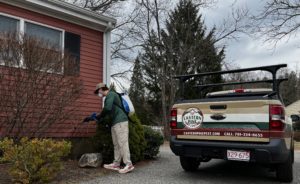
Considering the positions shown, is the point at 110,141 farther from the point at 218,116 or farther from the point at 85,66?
the point at 85,66

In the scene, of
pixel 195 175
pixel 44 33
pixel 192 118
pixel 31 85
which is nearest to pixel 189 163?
pixel 195 175

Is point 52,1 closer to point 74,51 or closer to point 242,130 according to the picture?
point 74,51

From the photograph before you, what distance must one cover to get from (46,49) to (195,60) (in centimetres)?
1932

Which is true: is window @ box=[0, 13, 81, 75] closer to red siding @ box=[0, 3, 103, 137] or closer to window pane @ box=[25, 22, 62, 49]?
window pane @ box=[25, 22, 62, 49]

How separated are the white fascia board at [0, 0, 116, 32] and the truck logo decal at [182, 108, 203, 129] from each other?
4.82 m

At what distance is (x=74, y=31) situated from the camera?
10.1 m

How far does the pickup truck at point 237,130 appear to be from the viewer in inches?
225

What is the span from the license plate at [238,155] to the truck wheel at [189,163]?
1523 millimetres

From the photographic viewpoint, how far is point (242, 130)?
595 centimetres

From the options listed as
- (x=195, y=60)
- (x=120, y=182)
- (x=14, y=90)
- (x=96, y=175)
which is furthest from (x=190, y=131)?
(x=195, y=60)

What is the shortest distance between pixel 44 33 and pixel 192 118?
16.0 feet

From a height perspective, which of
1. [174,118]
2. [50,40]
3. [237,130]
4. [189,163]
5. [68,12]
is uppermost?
[68,12]

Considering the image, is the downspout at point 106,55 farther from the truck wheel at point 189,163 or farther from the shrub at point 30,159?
the shrub at point 30,159

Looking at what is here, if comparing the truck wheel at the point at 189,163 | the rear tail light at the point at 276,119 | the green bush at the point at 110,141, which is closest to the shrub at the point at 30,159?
the green bush at the point at 110,141
